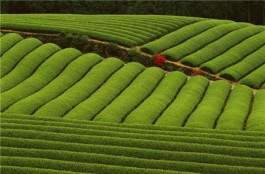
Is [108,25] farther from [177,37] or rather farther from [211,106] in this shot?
[211,106]

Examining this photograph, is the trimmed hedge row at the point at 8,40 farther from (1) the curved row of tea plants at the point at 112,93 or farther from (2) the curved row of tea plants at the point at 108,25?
(2) the curved row of tea plants at the point at 108,25

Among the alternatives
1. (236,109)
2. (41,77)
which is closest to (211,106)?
(236,109)

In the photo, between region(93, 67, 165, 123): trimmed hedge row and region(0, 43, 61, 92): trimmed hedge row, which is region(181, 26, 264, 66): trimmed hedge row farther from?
region(0, 43, 61, 92): trimmed hedge row

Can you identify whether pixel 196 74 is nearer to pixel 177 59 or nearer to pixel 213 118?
pixel 177 59

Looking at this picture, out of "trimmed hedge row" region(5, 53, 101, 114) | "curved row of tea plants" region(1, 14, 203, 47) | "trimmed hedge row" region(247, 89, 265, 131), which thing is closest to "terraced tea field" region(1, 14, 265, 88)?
"curved row of tea plants" region(1, 14, 203, 47)

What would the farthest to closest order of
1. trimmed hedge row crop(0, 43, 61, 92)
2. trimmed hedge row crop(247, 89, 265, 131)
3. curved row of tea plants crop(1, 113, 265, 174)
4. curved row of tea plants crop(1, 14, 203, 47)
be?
curved row of tea plants crop(1, 14, 203, 47) → trimmed hedge row crop(0, 43, 61, 92) → trimmed hedge row crop(247, 89, 265, 131) → curved row of tea plants crop(1, 113, 265, 174)

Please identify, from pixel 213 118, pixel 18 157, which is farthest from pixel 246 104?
pixel 18 157

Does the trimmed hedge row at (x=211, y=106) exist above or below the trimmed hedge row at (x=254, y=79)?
above

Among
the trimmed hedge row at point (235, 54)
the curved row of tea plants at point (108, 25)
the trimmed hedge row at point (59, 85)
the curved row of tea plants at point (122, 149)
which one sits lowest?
the trimmed hedge row at point (235, 54)

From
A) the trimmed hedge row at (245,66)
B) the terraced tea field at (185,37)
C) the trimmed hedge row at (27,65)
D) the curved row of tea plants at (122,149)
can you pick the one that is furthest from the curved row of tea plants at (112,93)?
the terraced tea field at (185,37)
